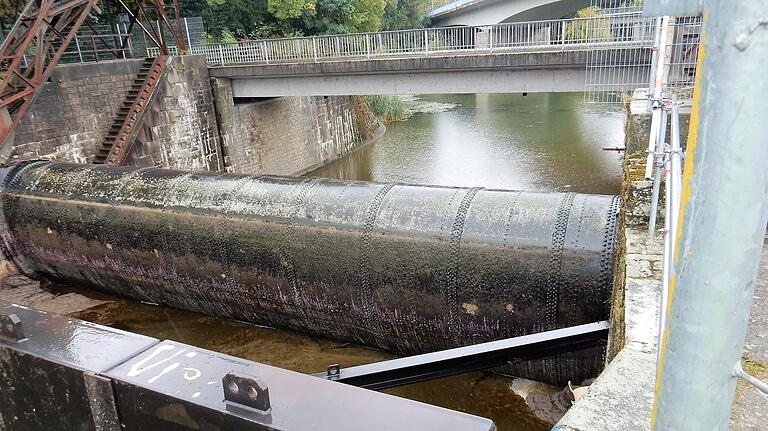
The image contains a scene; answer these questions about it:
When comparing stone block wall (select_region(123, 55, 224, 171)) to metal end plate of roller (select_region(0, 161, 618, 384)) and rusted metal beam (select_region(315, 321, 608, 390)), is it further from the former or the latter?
rusted metal beam (select_region(315, 321, 608, 390))

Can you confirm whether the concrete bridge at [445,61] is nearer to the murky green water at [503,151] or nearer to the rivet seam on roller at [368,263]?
the murky green water at [503,151]

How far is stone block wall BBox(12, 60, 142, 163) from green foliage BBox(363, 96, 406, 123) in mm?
13184

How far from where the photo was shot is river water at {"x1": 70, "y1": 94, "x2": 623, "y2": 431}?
627cm

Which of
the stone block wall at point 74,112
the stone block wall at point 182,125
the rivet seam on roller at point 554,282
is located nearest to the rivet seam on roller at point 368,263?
the rivet seam on roller at point 554,282

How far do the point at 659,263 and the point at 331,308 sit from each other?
4047 mm

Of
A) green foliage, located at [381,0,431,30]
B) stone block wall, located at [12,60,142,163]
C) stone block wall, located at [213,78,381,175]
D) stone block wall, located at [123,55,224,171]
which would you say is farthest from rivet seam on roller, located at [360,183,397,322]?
green foliage, located at [381,0,431,30]

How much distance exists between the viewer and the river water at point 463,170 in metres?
6.27

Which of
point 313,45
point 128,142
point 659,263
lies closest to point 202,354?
point 659,263

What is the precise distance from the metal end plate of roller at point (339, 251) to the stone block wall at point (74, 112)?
6.42 feet

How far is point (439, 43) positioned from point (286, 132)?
6.02 m

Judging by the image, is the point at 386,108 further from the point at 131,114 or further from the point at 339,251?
the point at 339,251

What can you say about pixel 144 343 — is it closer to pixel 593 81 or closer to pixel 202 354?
pixel 202 354

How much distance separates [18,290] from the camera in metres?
9.33

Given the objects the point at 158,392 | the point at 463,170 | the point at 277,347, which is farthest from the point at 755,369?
the point at 463,170
